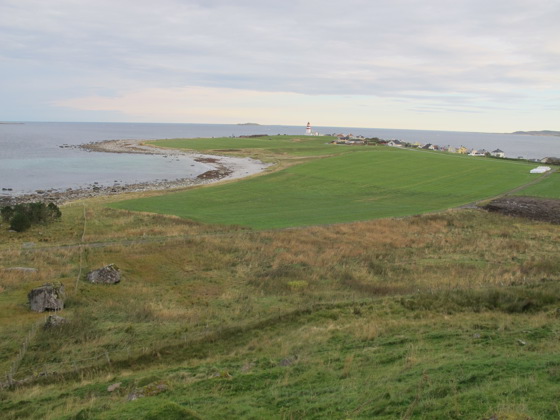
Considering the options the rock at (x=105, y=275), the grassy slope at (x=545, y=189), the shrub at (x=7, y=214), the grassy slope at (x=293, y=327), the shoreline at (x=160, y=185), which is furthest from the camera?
the shoreline at (x=160, y=185)

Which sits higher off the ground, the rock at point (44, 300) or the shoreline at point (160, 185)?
the shoreline at point (160, 185)

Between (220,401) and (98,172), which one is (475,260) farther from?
(98,172)

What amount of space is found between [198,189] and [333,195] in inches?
876

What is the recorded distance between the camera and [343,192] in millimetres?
68250

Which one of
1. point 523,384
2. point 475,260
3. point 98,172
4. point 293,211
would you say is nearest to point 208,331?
point 523,384

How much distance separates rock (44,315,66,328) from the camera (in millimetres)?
19938

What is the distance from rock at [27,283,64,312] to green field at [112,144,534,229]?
23.8 meters

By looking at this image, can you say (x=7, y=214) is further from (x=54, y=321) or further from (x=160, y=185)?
(x=160, y=185)

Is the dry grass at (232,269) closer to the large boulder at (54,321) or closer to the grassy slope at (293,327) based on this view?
the grassy slope at (293,327)

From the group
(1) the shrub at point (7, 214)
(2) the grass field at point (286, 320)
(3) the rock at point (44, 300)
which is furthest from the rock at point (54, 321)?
(1) the shrub at point (7, 214)

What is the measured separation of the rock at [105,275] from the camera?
26.5 metres

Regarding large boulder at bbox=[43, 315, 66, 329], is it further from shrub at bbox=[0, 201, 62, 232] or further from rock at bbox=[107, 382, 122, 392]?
shrub at bbox=[0, 201, 62, 232]

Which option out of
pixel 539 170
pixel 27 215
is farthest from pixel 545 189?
pixel 27 215

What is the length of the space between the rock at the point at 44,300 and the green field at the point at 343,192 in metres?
23.8
